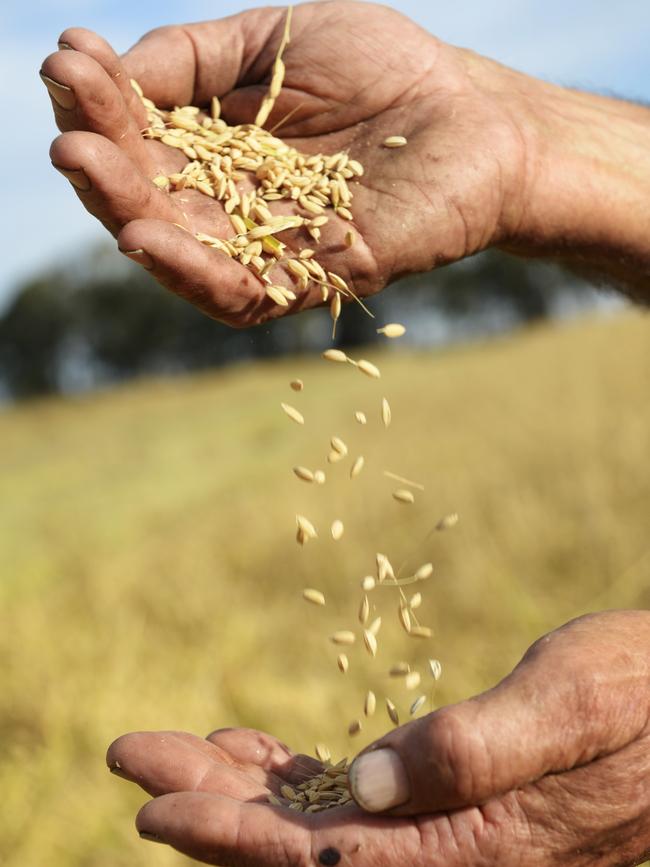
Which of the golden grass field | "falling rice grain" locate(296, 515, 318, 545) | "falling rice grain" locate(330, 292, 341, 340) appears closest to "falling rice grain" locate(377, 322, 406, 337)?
"falling rice grain" locate(330, 292, 341, 340)

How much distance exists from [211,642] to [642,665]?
113 inches

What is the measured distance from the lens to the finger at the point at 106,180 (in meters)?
1.84

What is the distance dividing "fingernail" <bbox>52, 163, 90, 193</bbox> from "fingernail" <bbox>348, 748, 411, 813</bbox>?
1111 millimetres

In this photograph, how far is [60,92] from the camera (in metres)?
1.88

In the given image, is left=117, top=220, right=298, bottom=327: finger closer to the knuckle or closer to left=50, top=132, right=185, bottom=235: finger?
left=50, top=132, right=185, bottom=235: finger

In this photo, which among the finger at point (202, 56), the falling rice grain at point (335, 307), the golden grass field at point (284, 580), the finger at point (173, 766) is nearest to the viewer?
the finger at point (173, 766)

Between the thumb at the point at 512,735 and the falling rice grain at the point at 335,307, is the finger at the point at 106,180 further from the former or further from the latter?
the thumb at the point at 512,735

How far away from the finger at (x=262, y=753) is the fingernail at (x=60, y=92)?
3.90 ft

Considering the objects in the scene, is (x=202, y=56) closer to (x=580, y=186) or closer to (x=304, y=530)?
(x=580, y=186)

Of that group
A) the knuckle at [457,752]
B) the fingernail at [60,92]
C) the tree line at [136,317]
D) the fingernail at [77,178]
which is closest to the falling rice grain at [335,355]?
the fingernail at [77,178]

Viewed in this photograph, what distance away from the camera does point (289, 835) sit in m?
1.56

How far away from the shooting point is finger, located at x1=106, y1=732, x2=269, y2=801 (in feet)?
5.47

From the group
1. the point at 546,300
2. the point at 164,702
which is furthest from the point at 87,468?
the point at 546,300

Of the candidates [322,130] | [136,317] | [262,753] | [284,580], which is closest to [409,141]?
[322,130]
